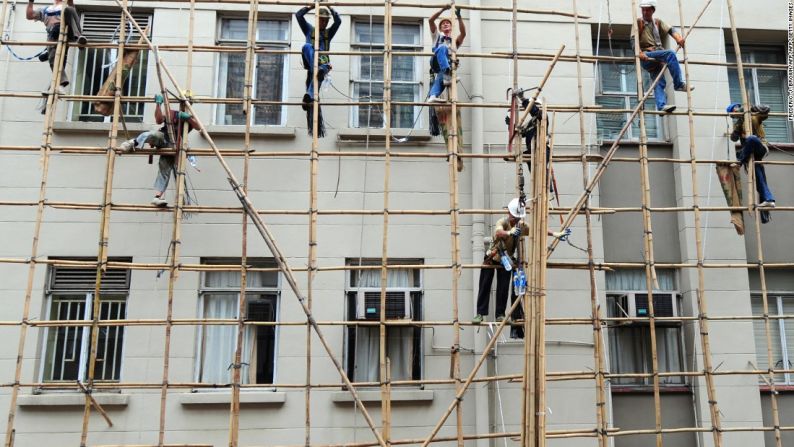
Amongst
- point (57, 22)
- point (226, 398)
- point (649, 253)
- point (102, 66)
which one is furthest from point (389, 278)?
point (57, 22)

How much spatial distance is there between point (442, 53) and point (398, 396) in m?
4.64

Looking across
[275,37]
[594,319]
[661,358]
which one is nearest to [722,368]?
[661,358]

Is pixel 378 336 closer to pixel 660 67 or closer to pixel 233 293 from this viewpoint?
pixel 233 293

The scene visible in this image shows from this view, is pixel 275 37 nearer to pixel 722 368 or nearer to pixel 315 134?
pixel 315 134

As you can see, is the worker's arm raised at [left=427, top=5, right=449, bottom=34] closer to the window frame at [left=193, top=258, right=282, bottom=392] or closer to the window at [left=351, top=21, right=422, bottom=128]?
the window at [left=351, top=21, right=422, bottom=128]

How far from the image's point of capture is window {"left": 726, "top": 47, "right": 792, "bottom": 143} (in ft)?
43.7

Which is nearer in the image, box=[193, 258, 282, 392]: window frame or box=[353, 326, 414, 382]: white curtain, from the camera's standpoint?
box=[193, 258, 282, 392]: window frame

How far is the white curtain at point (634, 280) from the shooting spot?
12344 mm

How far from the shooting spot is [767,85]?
44.3 ft

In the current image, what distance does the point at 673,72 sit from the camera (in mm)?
11664

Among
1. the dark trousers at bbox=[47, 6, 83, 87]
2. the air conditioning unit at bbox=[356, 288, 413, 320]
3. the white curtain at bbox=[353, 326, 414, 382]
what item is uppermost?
the dark trousers at bbox=[47, 6, 83, 87]

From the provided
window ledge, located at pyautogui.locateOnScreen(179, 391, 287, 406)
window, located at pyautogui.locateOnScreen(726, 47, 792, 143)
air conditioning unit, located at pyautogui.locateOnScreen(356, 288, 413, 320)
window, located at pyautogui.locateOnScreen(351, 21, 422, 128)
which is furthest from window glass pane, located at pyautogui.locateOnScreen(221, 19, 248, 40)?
window, located at pyautogui.locateOnScreen(726, 47, 792, 143)

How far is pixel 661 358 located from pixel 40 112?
9.60m

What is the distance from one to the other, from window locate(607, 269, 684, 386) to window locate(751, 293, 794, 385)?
4.09ft
